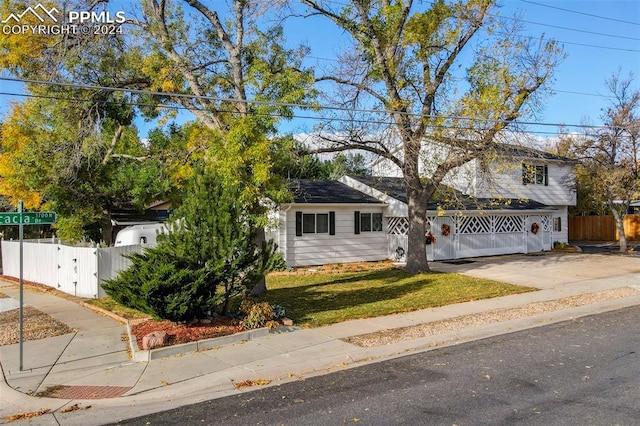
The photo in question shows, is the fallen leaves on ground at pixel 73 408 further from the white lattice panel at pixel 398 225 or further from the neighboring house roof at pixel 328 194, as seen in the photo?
the white lattice panel at pixel 398 225

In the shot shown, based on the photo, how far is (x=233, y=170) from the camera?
1177 centimetres

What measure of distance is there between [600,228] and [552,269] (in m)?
23.4

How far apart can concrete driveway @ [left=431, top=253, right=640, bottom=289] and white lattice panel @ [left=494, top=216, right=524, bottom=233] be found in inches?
62.8

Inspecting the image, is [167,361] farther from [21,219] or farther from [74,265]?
[74,265]

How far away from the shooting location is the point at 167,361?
8.28 meters

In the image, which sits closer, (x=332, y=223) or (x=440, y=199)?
(x=332, y=223)

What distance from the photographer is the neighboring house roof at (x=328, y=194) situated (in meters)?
21.6

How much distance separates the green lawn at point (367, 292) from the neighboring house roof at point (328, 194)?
398 centimetres

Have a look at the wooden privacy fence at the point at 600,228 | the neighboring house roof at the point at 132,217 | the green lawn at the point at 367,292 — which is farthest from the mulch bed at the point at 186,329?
the wooden privacy fence at the point at 600,228

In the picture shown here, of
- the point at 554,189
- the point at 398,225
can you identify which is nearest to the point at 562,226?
the point at 554,189

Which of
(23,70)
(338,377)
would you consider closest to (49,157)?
(23,70)

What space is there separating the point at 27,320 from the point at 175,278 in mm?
4843

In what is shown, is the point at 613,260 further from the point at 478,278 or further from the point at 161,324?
the point at 161,324

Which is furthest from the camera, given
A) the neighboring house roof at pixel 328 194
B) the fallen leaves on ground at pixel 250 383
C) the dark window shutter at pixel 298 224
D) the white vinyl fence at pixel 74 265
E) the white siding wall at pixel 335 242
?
the neighboring house roof at pixel 328 194
